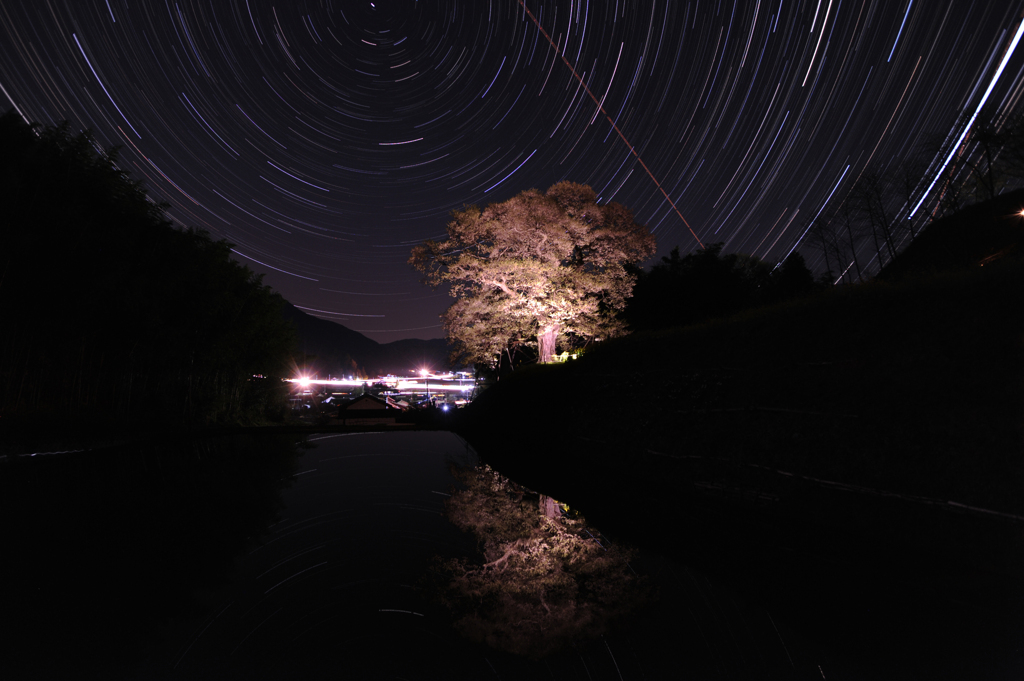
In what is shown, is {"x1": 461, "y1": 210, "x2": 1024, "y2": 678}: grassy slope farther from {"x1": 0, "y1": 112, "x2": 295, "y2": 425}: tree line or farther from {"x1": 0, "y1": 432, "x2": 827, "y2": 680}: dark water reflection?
{"x1": 0, "y1": 112, "x2": 295, "y2": 425}: tree line

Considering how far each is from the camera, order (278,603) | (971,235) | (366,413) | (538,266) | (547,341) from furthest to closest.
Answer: (971,235)
(366,413)
(547,341)
(538,266)
(278,603)

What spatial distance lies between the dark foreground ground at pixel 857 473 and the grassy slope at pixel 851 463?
0.8 inches

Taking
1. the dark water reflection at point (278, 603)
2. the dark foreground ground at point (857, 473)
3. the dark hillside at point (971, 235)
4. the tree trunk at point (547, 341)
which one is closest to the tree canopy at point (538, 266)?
the tree trunk at point (547, 341)

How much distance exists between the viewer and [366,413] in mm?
26594

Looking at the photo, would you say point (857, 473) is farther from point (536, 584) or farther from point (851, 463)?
point (536, 584)

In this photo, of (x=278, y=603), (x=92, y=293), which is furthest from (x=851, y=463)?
(x=92, y=293)

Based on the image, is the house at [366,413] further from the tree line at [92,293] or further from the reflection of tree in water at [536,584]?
the reflection of tree in water at [536,584]

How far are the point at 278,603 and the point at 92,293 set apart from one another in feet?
36.6

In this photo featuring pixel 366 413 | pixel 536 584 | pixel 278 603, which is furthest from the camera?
pixel 366 413

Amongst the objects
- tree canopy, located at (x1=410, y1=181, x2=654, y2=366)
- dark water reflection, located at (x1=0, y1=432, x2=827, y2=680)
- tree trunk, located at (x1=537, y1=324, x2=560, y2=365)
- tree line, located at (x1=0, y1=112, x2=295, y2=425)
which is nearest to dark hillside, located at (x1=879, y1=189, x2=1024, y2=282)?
tree canopy, located at (x1=410, y1=181, x2=654, y2=366)

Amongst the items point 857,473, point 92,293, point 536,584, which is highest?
point 92,293

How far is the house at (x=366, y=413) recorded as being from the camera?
24.5 meters

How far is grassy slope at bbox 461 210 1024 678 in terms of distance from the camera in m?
3.60

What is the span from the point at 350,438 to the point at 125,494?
866cm
